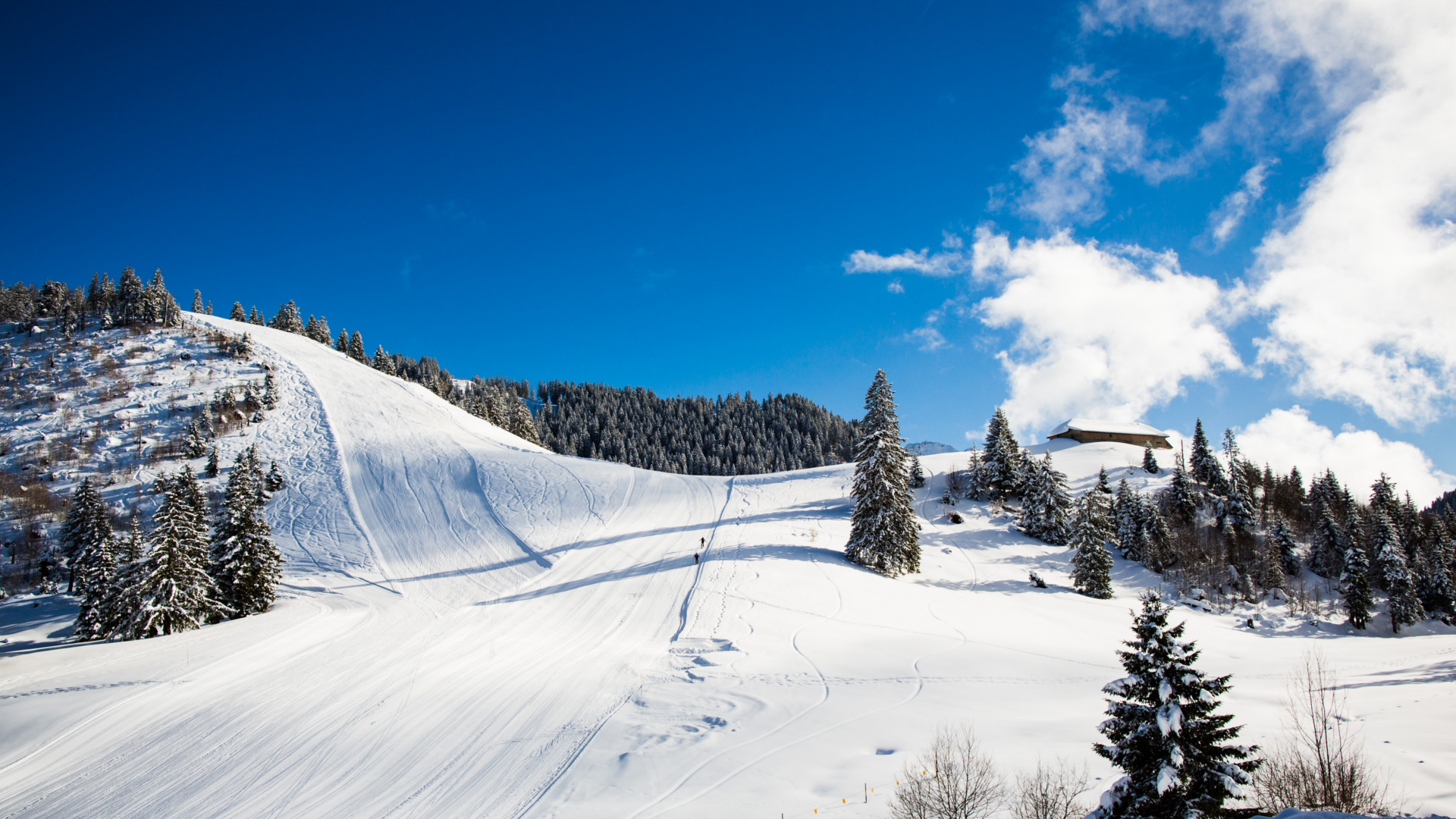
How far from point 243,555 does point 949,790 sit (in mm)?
31269

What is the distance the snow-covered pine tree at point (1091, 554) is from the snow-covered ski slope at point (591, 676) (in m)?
1.75

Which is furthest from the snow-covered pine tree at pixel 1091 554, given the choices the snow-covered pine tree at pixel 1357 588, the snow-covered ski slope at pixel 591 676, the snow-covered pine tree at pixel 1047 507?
the snow-covered pine tree at pixel 1357 588

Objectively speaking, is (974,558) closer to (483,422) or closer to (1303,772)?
(1303,772)

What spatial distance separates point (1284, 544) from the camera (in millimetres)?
45969

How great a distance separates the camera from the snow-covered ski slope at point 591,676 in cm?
1190

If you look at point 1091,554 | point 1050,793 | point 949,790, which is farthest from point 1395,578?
point 949,790

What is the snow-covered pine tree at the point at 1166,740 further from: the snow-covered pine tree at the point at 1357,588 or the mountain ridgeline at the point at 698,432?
the mountain ridgeline at the point at 698,432

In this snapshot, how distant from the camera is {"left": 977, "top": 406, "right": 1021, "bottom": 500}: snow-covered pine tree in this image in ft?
174

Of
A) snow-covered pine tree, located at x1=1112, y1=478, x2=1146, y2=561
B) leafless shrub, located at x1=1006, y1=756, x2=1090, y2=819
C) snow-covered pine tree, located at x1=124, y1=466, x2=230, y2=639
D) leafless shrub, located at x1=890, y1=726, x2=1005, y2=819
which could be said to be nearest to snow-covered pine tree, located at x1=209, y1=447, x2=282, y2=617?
snow-covered pine tree, located at x1=124, y1=466, x2=230, y2=639

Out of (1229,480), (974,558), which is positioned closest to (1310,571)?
(1229,480)

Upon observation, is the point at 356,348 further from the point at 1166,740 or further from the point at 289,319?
the point at 1166,740

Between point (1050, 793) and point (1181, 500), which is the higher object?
point (1181, 500)

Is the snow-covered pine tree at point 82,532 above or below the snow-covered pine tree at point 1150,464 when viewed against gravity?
below

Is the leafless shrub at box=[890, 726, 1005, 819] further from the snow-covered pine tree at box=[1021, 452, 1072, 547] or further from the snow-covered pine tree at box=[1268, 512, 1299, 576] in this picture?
the snow-covered pine tree at box=[1268, 512, 1299, 576]
